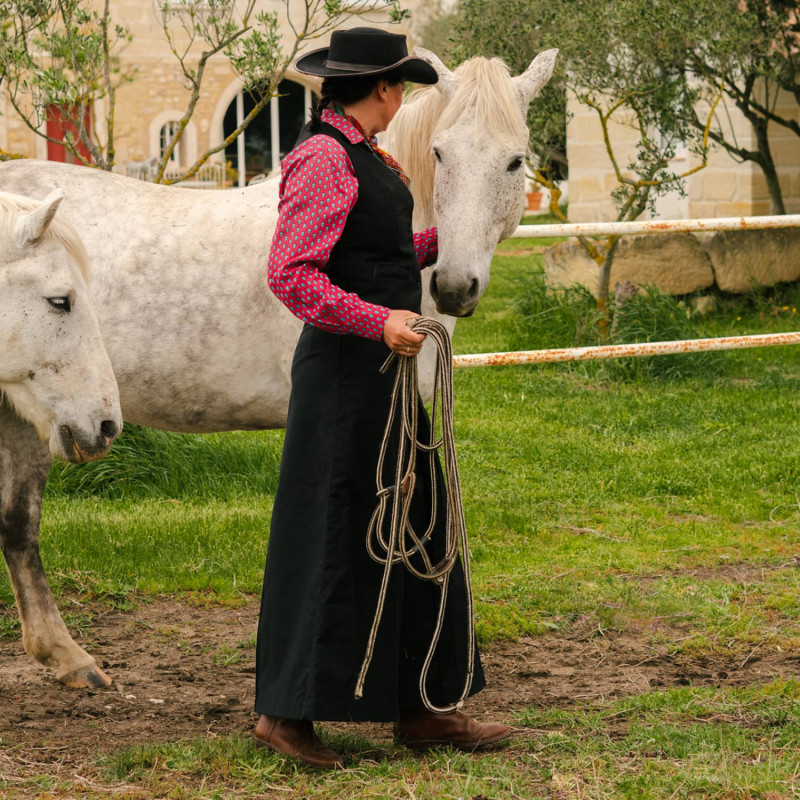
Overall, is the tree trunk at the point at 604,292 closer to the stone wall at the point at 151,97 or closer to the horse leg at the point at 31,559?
the horse leg at the point at 31,559

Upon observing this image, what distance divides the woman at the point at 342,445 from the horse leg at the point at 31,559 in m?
0.95

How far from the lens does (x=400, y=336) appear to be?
2.78 m

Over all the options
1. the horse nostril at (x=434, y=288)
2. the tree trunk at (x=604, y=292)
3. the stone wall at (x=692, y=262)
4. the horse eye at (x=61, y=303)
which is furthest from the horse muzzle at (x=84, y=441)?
the stone wall at (x=692, y=262)

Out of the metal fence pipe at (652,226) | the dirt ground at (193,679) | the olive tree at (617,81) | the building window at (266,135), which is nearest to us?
the dirt ground at (193,679)

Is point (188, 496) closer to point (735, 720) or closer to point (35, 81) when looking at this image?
point (35, 81)

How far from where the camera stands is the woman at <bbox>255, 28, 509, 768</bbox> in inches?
114

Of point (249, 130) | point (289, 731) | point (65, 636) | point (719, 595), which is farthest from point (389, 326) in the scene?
point (249, 130)

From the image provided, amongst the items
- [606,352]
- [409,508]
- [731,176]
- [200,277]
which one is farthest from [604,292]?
[409,508]

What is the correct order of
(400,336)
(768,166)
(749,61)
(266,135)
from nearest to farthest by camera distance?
1. (400,336)
2. (749,61)
3. (768,166)
4. (266,135)

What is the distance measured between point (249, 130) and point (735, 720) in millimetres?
25925

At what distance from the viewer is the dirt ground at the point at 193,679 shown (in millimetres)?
3361

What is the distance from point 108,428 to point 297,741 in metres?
1.00

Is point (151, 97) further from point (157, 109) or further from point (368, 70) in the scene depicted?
point (368, 70)

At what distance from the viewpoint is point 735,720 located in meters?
3.35
